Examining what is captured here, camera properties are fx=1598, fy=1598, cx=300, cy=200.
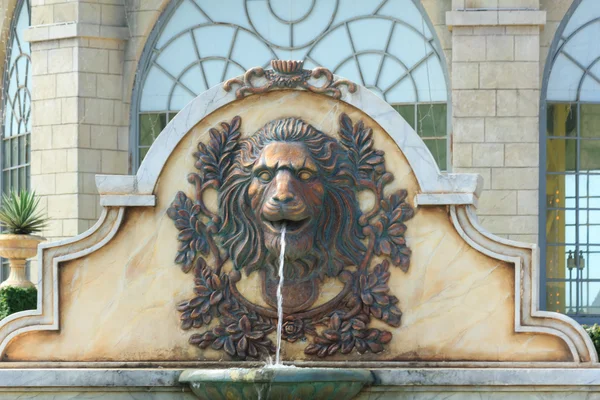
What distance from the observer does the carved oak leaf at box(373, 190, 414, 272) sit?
46.0 feet

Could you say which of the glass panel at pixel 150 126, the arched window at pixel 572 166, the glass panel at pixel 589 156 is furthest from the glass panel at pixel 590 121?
the glass panel at pixel 150 126

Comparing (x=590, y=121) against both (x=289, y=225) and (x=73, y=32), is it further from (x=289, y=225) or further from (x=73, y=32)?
(x=289, y=225)

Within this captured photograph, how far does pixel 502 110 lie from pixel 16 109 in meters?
8.23

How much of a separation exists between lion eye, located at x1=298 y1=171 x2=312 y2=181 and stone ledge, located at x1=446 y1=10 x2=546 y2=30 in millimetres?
8354

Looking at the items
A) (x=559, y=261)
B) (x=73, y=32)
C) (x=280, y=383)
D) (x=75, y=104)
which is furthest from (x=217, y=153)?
(x=73, y=32)

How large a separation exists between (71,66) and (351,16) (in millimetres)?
4135

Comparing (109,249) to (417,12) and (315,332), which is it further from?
(417,12)

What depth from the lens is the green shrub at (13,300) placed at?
2045 cm

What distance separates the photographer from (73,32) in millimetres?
23188

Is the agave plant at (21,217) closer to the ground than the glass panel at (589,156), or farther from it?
closer to the ground

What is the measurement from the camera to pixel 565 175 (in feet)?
73.5

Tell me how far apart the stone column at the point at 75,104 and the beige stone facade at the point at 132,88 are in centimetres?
1

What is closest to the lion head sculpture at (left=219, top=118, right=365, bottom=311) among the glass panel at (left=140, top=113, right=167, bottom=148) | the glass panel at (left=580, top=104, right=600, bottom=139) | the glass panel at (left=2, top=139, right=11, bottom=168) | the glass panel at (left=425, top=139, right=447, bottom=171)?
the glass panel at (left=425, top=139, right=447, bottom=171)

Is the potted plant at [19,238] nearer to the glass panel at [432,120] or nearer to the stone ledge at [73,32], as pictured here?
the stone ledge at [73,32]
